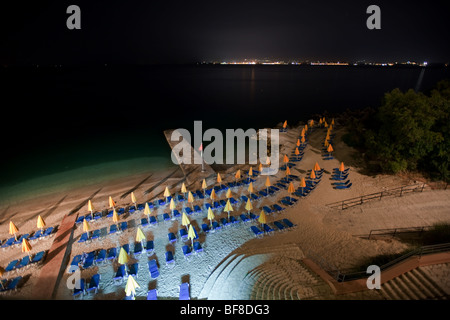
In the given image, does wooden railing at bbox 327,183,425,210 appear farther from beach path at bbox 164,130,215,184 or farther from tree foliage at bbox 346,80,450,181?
beach path at bbox 164,130,215,184

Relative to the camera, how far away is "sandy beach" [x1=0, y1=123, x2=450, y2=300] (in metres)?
11.2

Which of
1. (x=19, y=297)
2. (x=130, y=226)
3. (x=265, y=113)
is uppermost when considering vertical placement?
(x=265, y=113)

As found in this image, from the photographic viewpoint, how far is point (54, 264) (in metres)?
13.0

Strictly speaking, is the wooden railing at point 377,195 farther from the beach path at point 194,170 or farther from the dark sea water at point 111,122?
the dark sea water at point 111,122

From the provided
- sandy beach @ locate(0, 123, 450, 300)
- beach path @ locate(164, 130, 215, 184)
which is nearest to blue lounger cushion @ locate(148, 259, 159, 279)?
sandy beach @ locate(0, 123, 450, 300)

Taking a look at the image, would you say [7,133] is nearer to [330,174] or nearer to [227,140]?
[227,140]

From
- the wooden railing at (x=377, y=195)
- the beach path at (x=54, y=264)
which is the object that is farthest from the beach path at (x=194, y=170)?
the wooden railing at (x=377, y=195)

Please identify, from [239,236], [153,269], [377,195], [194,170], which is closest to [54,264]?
[153,269]

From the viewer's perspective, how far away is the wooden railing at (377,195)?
665 inches

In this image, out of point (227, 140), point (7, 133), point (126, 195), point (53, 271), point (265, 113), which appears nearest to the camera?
point (53, 271)

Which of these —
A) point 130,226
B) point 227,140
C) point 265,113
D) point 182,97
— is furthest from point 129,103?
point 130,226

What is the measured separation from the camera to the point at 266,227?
14.6m

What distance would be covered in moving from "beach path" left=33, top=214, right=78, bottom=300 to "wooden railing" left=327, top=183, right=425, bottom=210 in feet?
51.1

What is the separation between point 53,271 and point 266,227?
10839 mm
